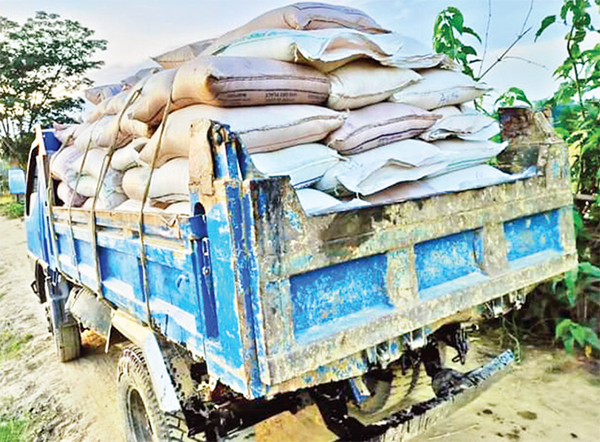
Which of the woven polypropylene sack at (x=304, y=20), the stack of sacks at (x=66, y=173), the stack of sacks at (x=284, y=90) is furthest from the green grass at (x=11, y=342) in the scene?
the woven polypropylene sack at (x=304, y=20)

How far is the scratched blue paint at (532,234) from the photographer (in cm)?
207

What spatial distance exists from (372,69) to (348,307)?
3.54ft

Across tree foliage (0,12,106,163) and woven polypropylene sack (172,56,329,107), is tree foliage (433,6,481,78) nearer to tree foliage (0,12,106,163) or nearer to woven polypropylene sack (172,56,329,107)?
woven polypropylene sack (172,56,329,107)

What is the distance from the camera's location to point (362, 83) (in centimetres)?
212

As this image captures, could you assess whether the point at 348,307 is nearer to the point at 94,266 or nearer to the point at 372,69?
the point at 372,69

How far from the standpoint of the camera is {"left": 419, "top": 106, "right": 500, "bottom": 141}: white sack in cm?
233

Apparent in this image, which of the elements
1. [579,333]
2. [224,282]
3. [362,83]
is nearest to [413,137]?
[362,83]

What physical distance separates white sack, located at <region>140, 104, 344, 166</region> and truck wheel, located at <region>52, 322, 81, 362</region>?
280 centimetres

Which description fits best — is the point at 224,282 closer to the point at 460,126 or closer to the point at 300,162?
the point at 300,162

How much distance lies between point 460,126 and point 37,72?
20466mm

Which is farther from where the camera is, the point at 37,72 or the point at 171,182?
the point at 37,72

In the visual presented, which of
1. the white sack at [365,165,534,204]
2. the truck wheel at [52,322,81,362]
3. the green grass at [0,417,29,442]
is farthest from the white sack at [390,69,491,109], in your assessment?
the truck wheel at [52,322,81,362]

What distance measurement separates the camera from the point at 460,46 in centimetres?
374

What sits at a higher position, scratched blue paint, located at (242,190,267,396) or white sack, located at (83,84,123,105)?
white sack, located at (83,84,123,105)
